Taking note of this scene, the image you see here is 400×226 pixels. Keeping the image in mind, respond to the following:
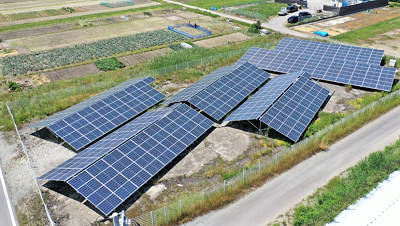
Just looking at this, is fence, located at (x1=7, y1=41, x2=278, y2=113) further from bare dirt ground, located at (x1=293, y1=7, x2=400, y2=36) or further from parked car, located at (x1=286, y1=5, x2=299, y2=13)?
parked car, located at (x1=286, y1=5, x2=299, y2=13)

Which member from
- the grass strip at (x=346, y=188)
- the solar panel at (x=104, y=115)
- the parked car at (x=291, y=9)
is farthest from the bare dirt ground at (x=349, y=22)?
the grass strip at (x=346, y=188)

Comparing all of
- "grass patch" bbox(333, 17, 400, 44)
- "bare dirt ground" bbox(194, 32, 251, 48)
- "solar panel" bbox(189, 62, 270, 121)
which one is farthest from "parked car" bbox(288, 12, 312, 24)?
"solar panel" bbox(189, 62, 270, 121)

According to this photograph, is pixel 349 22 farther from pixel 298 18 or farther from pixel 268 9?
pixel 268 9

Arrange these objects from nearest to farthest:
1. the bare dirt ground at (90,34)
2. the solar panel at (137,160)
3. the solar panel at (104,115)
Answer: the solar panel at (137,160)
the solar panel at (104,115)
the bare dirt ground at (90,34)

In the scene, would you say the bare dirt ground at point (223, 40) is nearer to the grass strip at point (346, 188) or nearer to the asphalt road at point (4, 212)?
the grass strip at point (346, 188)

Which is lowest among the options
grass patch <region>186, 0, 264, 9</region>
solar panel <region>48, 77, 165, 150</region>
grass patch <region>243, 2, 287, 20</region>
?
solar panel <region>48, 77, 165, 150</region>

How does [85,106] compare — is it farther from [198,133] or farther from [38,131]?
[198,133]

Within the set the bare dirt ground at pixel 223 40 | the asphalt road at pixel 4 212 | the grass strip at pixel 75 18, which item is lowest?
the asphalt road at pixel 4 212

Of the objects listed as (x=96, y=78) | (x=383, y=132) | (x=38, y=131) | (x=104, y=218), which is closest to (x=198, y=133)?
(x=104, y=218)
